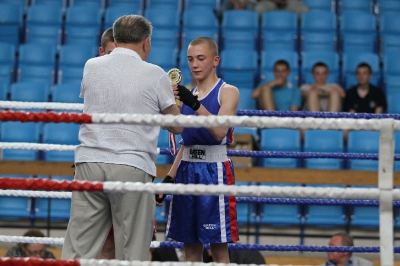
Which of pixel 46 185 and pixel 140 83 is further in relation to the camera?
pixel 140 83

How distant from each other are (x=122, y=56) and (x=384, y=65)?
17.8 ft

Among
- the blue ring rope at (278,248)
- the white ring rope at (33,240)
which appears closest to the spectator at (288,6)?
the blue ring rope at (278,248)

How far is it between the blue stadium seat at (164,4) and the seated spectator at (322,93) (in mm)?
2302

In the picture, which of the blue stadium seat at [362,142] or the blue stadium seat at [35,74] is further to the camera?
the blue stadium seat at [35,74]

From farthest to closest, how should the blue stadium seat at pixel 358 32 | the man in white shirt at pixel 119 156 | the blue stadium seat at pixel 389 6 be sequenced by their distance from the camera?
the blue stadium seat at pixel 389 6, the blue stadium seat at pixel 358 32, the man in white shirt at pixel 119 156

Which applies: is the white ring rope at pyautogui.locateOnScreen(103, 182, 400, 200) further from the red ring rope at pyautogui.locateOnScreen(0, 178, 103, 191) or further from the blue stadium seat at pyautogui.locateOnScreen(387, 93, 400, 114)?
the blue stadium seat at pyautogui.locateOnScreen(387, 93, 400, 114)

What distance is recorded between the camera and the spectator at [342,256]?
15.5 feet

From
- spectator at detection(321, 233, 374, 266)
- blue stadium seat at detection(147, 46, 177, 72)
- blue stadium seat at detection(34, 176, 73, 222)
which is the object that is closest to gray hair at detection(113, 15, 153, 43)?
spectator at detection(321, 233, 374, 266)

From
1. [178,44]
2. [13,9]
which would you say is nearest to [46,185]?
[178,44]

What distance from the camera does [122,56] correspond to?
2.91 m

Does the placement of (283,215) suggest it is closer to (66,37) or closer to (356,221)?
(356,221)

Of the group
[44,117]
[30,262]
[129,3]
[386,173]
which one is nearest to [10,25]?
[129,3]

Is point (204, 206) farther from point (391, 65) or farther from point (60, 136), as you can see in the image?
point (391, 65)

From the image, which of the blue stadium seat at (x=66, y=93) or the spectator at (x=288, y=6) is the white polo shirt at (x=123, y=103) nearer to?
the blue stadium seat at (x=66, y=93)
